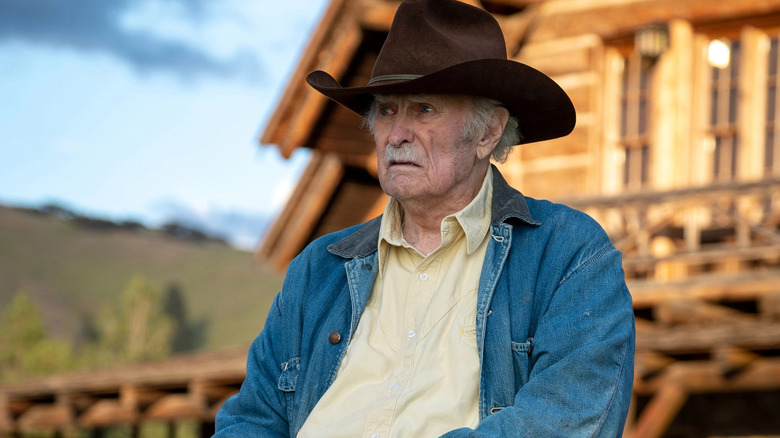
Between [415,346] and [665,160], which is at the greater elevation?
[665,160]

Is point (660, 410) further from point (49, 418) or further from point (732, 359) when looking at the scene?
point (49, 418)

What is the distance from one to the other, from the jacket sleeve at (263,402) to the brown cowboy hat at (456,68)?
0.79 metres

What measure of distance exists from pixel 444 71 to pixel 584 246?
0.59 m

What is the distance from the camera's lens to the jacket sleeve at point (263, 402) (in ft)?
10.5

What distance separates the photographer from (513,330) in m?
2.99

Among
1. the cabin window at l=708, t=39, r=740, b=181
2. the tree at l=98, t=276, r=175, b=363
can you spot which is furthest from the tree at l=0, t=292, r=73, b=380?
the cabin window at l=708, t=39, r=740, b=181

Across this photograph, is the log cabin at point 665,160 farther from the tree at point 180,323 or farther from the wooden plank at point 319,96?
the tree at point 180,323

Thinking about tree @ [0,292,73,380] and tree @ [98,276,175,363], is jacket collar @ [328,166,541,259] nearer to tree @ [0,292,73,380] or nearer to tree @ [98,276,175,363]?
tree @ [0,292,73,380]

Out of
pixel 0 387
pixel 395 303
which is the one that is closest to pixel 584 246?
pixel 395 303

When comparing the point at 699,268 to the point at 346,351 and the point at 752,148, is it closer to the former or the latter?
the point at 752,148

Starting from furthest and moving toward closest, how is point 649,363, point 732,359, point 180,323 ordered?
point 180,323 → point 649,363 → point 732,359

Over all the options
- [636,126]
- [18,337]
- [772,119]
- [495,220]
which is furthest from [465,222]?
[18,337]

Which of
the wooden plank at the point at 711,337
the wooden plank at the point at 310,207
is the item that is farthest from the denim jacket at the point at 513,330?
the wooden plank at the point at 310,207

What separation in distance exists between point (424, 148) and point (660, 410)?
5912 mm
